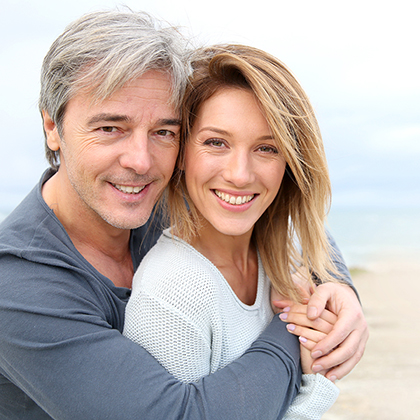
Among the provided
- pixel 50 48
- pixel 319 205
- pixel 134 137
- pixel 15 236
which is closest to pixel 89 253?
pixel 15 236

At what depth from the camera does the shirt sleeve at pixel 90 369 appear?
1509 mm

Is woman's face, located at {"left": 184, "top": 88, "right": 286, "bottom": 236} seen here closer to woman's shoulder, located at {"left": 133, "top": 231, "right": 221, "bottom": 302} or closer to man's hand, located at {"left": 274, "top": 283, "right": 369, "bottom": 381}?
A: woman's shoulder, located at {"left": 133, "top": 231, "right": 221, "bottom": 302}

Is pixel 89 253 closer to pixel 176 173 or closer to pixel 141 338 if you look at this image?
pixel 176 173

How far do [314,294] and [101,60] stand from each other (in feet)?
4.94

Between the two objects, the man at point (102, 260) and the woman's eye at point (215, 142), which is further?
the woman's eye at point (215, 142)

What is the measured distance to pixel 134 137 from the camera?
2039 mm

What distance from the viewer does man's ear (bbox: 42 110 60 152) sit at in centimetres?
230

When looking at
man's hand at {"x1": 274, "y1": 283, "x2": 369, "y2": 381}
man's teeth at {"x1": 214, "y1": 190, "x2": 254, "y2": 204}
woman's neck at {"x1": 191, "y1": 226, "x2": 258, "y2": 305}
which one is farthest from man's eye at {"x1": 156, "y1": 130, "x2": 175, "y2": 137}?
man's hand at {"x1": 274, "y1": 283, "x2": 369, "y2": 381}

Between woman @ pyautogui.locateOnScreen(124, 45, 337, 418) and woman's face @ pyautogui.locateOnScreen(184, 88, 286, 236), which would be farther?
woman's face @ pyautogui.locateOnScreen(184, 88, 286, 236)

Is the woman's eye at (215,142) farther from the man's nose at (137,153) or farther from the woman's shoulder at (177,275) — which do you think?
the woman's shoulder at (177,275)

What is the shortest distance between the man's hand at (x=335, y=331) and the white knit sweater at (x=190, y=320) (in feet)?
0.33

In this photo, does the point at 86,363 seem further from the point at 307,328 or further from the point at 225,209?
the point at 307,328

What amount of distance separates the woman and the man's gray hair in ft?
0.45

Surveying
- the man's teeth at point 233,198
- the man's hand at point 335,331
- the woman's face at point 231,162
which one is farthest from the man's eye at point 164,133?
the man's hand at point 335,331
